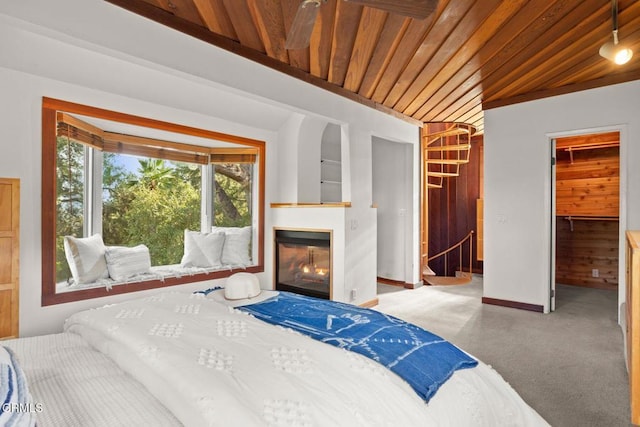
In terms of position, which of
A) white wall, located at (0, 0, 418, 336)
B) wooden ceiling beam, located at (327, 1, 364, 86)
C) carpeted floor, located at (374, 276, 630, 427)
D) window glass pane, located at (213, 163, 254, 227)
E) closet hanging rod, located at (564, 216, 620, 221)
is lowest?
carpeted floor, located at (374, 276, 630, 427)

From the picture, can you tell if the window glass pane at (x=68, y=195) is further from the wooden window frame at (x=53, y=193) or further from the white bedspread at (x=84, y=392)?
the white bedspread at (x=84, y=392)

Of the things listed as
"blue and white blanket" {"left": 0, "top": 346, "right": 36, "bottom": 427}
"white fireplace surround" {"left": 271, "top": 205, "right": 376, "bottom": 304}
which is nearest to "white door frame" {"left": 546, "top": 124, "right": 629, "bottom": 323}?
"white fireplace surround" {"left": 271, "top": 205, "right": 376, "bottom": 304}

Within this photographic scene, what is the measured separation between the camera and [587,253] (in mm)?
5398

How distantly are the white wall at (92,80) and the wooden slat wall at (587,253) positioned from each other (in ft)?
15.6

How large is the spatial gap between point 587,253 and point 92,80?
6.89 meters

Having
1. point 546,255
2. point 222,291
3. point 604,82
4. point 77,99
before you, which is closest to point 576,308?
point 546,255

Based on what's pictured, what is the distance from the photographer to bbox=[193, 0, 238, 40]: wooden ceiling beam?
2291 millimetres

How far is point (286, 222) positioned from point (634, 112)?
13.0 feet

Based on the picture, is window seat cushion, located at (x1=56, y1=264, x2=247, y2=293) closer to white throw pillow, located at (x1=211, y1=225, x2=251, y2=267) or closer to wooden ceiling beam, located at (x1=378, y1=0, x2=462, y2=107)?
white throw pillow, located at (x1=211, y1=225, x2=251, y2=267)

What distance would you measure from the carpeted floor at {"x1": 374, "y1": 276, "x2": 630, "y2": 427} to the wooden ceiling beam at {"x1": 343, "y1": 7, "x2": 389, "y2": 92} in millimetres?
2724

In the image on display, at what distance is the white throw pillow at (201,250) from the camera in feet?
12.2

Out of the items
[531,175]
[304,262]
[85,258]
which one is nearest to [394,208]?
[531,175]

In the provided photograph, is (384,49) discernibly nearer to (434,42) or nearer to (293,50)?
(434,42)

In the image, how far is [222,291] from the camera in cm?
244
